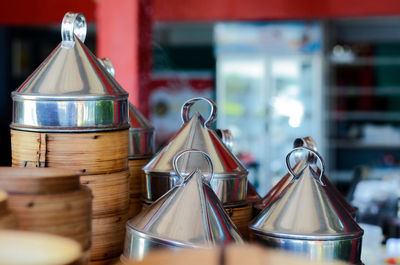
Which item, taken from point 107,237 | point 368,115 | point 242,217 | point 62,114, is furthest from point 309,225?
point 368,115

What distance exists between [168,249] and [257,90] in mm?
5814

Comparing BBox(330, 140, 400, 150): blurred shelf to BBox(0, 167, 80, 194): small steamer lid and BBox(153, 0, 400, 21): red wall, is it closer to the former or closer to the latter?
BBox(153, 0, 400, 21): red wall

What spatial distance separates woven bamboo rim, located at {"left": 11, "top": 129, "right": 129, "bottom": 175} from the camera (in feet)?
3.59

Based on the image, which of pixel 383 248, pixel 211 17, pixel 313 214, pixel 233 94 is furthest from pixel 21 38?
pixel 313 214

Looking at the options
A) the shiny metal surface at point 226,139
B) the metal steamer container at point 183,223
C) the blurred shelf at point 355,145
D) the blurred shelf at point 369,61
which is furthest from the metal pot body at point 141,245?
the blurred shelf at point 369,61

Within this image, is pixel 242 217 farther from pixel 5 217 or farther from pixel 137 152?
pixel 5 217

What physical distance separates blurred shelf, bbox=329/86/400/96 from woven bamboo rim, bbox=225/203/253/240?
600cm

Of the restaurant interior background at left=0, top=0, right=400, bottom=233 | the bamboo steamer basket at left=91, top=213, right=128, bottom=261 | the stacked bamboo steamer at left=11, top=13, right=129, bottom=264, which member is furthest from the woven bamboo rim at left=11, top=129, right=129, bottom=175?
the restaurant interior background at left=0, top=0, right=400, bottom=233

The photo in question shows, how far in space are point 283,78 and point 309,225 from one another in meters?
5.66

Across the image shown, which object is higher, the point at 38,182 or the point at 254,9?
the point at 254,9

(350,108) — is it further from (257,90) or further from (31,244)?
(31,244)

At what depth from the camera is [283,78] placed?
6617 mm

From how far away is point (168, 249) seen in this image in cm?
98

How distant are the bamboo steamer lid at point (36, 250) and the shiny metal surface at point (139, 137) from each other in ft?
2.29
